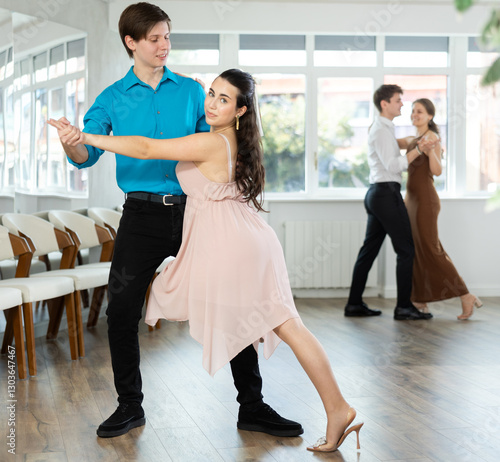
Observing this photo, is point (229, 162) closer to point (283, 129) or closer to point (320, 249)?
point (320, 249)

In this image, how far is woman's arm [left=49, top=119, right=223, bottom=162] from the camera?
8.23ft

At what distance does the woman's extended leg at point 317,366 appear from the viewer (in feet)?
8.40

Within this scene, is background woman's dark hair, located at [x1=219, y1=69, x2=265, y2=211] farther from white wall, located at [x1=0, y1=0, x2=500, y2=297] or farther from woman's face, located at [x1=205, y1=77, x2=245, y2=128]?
white wall, located at [x1=0, y1=0, x2=500, y2=297]

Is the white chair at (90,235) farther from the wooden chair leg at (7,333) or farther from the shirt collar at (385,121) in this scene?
the shirt collar at (385,121)

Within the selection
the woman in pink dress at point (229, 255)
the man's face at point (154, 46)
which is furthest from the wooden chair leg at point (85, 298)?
the man's face at point (154, 46)

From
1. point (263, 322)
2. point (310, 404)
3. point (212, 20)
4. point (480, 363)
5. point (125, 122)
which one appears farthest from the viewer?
point (212, 20)

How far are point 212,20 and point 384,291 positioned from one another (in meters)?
2.90

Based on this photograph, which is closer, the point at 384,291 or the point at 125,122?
the point at 125,122

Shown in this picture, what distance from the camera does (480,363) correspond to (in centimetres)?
414

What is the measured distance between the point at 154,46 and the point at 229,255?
85 centimetres

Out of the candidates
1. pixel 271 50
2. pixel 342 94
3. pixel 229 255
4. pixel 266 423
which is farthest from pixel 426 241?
pixel 229 255

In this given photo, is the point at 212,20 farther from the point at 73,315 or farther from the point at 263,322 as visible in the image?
the point at 263,322

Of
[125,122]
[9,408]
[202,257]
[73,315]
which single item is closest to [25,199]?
[73,315]

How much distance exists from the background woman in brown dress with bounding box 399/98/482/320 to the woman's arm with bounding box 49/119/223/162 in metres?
3.28
